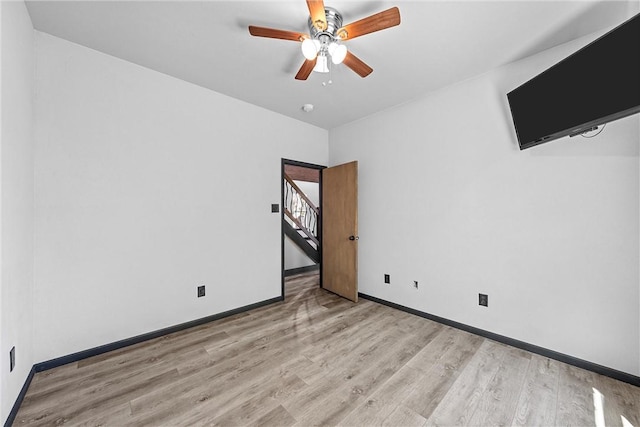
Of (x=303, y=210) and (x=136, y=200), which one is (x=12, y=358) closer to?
(x=136, y=200)

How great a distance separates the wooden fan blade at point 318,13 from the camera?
→ 1.50 meters

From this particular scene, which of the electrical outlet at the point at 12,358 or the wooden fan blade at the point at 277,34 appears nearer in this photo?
the electrical outlet at the point at 12,358

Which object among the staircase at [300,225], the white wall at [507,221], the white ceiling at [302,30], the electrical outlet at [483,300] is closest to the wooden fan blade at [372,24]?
the white ceiling at [302,30]

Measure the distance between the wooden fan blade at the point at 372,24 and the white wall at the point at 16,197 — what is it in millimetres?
2020

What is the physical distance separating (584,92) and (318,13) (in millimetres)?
1874

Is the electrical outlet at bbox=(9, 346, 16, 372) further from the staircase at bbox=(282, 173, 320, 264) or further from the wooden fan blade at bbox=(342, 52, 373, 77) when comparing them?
the staircase at bbox=(282, 173, 320, 264)

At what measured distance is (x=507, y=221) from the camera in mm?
2545

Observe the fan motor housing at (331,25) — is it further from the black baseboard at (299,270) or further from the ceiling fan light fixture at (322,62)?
the black baseboard at (299,270)

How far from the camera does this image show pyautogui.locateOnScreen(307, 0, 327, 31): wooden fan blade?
1496 millimetres

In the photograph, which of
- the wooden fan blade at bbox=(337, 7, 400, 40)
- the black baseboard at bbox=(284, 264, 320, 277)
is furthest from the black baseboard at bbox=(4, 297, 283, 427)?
the wooden fan blade at bbox=(337, 7, 400, 40)

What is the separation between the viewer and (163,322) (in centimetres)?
269

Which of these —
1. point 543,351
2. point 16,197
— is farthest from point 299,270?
point 16,197

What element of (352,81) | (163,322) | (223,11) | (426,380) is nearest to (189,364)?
(163,322)

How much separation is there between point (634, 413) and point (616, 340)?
21.9 inches
